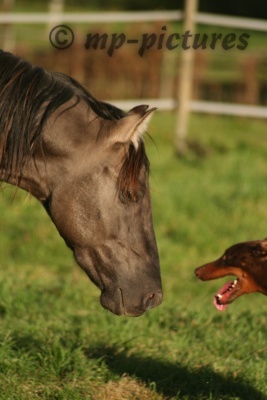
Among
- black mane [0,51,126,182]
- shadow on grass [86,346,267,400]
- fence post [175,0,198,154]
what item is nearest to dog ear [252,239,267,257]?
shadow on grass [86,346,267,400]

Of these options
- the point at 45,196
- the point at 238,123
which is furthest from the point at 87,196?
the point at 238,123

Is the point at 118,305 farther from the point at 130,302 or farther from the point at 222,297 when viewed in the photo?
the point at 222,297

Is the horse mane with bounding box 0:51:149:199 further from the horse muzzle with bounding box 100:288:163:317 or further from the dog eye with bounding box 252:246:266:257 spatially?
the dog eye with bounding box 252:246:266:257

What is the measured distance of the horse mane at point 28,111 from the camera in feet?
11.6

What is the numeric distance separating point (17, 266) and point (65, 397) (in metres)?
2.98

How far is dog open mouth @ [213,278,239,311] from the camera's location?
377 centimetres

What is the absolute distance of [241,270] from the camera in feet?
12.5

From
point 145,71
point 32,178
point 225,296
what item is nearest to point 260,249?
point 225,296

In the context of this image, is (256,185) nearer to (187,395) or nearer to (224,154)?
(224,154)

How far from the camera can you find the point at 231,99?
48.4 ft

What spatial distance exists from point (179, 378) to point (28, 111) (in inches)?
61.8

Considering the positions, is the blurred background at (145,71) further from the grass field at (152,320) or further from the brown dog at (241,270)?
the brown dog at (241,270)

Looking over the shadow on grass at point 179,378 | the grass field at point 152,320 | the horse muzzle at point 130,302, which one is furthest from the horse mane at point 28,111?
the shadow on grass at point 179,378

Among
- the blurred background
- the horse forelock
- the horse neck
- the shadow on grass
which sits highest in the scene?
the horse forelock
